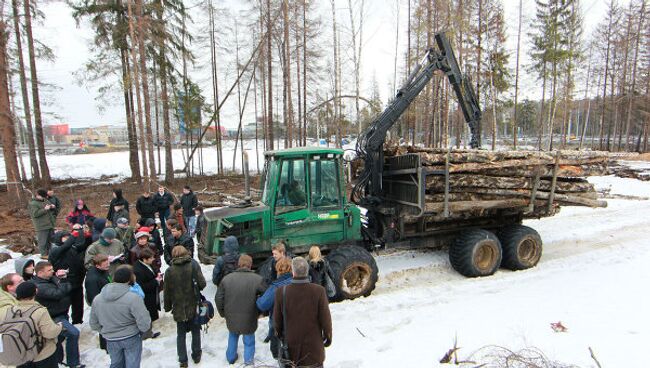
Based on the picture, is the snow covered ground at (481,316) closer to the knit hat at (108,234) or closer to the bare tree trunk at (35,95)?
the knit hat at (108,234)

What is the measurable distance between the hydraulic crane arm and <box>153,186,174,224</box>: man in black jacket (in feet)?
14.6

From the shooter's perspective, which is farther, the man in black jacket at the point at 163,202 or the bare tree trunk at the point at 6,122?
the bare tree trunk at the point at 6,122

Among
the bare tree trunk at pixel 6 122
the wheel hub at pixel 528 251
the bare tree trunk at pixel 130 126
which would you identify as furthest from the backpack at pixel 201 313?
the bare tree trunk at pixel 6 122

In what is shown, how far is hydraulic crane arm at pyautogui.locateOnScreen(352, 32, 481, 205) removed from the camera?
22.5 feet

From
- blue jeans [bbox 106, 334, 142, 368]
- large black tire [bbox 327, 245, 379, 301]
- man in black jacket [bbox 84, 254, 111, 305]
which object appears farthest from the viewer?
large black tire [bbox 327, 245, 379, 301]

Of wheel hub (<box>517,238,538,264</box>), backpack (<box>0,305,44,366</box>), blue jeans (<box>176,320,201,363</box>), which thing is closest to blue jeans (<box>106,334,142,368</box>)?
blue jeans (<box>176,320,201,363</box>)

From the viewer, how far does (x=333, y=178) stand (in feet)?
19.4

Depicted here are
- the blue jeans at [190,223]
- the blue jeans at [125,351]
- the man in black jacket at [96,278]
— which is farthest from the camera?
the blue jeans at [190,223]

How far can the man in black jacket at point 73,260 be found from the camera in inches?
194

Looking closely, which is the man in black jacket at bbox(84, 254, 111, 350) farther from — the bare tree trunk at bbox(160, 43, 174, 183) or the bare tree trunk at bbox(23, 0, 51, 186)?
the bare tree trunk at bbox(160, 43, 174, 183)

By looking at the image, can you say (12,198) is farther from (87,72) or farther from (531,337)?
(531,337)

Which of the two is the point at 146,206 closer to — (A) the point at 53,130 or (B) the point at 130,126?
(B) the point at 130,126

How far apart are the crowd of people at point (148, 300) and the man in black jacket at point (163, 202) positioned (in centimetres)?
250

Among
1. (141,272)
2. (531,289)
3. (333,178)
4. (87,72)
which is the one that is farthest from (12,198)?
(531,289)
